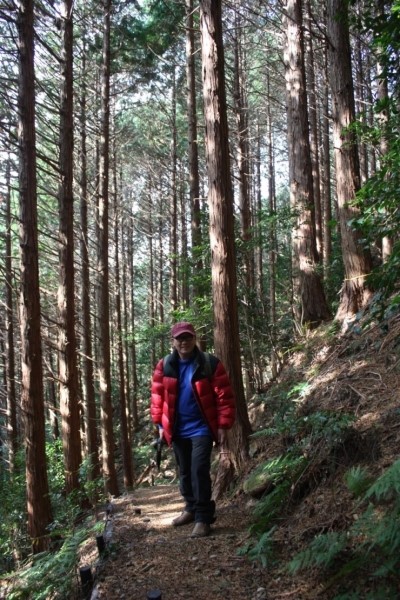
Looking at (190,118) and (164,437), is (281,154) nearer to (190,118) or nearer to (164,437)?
(190,118)

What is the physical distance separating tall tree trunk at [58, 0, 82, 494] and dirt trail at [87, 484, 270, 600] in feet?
13.4

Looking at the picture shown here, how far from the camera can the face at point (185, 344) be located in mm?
4461

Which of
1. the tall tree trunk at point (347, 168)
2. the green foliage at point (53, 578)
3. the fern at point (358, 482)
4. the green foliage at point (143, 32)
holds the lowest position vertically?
the green foliage at point (53, 578)

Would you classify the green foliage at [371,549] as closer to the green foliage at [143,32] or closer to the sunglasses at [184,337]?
the sunglasses at [184,337]

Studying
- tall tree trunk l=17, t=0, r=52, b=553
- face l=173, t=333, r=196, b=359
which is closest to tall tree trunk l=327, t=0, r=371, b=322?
face l=173, t=333, r=196, b=359

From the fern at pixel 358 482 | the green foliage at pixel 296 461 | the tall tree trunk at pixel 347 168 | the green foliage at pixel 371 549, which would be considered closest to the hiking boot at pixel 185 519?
the green foliage at pixel 296 461

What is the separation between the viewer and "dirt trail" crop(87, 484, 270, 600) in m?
3.33

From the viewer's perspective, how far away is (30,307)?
769 cm

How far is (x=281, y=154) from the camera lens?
99.1 ft

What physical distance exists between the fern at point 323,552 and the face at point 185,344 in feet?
6.63

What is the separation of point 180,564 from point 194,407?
1306 mm

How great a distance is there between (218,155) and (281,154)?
25.7m

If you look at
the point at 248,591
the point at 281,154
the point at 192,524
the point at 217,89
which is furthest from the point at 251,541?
the point at 281,154

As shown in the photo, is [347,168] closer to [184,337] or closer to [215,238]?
[215,238]
